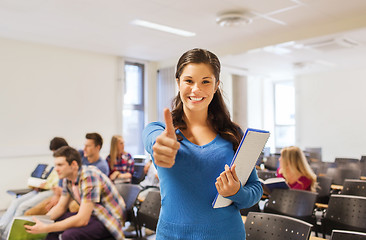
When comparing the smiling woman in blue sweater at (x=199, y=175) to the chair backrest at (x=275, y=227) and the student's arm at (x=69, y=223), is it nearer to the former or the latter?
the chair backrest at (x=275, y=227)

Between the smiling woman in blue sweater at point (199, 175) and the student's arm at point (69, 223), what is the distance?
1.72 metres

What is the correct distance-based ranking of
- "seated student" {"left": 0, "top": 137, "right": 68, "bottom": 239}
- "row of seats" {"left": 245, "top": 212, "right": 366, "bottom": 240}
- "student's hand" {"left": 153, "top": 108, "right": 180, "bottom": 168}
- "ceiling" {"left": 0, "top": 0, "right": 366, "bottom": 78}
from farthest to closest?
1. "ceiling" {"left": 0, "top": 0, "right": 366, "bottom": 78}
2. "seated student" {"left": 0, "top": 137, "right": 68, "bottom": 239}
3. "row of seats" {"left": 245, "top": 212, "right": 366, "bottom": 240}
4. "student's hand" {"left": 153, "top": 108, "right": 180, "bottom": 168}

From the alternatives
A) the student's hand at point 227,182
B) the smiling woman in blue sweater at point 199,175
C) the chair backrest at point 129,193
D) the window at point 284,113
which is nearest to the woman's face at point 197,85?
the smiling woman in blue sweater at point 199,175

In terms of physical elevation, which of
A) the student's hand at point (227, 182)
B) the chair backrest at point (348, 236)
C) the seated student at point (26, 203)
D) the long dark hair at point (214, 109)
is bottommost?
the seated student at point (26, 203)

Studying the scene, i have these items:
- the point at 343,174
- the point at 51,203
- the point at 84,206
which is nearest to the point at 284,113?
the point at 343,174

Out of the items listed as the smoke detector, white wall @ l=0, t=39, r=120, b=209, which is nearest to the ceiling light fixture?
the smoke detector

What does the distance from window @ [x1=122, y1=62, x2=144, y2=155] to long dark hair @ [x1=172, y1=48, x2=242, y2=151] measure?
22.8 feet

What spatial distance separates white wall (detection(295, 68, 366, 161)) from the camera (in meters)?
9.48

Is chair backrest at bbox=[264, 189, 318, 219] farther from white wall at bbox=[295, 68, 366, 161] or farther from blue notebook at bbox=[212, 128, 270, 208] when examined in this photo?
white wall at bbox=[295, 68, 366, 161]

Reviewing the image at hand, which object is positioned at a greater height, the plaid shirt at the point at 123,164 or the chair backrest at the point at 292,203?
the plaid shirt at the point at 123,164

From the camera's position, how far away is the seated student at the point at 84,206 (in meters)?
2.60

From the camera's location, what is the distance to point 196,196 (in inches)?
40.9

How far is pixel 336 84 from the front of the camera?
9.93 meters

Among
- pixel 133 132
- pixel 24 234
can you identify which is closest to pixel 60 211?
pixel 24 234
